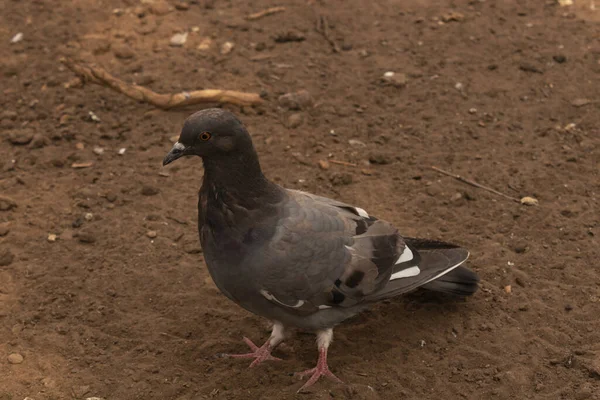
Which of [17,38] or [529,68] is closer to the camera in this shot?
[529,68]

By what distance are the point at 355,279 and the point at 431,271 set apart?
1.97 feet

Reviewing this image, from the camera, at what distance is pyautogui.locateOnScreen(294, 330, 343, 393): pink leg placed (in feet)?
15.8

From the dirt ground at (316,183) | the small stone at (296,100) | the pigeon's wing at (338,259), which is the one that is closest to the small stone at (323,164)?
the dirt ground at (316,183)

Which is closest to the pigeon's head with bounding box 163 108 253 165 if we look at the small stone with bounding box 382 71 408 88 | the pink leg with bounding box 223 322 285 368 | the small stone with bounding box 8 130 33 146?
the pink leg with bounding box 223 322 285 368

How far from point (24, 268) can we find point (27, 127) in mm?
2018

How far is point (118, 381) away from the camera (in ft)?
15.8

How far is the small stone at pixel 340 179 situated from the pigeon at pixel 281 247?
4.85 ft

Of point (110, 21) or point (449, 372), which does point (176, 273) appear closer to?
point (449, 372)

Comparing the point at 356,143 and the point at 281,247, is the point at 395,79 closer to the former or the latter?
the point at 356,143

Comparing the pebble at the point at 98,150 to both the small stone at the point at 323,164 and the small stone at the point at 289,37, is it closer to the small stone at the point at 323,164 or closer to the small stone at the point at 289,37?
the small stone at the point at 323,164

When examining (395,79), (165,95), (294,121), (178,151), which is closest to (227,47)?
(165,95)

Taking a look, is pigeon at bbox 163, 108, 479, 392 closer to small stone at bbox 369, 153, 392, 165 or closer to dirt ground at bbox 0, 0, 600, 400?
dirt ground at bbox 0, 0, 600, 400

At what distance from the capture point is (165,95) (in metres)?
7.29

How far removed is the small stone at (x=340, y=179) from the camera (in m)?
6.55
